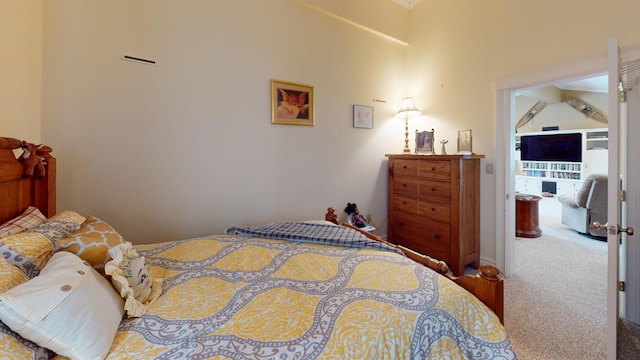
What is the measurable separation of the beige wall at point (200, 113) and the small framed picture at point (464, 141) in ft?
3.52

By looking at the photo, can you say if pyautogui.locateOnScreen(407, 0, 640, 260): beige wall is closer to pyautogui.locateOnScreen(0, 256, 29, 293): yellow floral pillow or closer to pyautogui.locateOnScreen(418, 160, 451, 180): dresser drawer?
pyautogui.locateOnScreen(418, 160, 451, 180): dresser drawer

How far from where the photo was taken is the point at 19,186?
147 cm

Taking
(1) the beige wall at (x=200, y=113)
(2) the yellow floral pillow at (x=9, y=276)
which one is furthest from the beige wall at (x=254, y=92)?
(2) the yellow floral pillow at (x=9, y=276)

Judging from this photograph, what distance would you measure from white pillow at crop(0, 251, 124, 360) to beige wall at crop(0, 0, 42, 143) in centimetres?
136

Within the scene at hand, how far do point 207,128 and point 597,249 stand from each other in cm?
494

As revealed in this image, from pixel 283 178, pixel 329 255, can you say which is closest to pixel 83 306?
pixel 329 255

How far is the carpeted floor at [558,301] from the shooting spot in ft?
5.78

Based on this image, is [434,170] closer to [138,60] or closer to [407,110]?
[407,110]

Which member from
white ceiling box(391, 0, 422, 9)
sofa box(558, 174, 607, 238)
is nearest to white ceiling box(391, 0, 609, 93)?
white ceiling box(391, 0, 422, 9)

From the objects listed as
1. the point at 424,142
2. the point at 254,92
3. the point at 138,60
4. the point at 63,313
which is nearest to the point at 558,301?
the point at 424,142

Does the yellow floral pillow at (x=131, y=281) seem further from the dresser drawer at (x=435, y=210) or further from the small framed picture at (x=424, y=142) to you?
the small framed picture at (x=424, y=142)

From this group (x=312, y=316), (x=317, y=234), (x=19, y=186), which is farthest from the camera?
(x=317, y=234)

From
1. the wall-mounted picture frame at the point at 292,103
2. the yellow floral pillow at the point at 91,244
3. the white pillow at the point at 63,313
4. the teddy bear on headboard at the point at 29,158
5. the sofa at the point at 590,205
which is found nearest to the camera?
the white pillow at the point at 63,313

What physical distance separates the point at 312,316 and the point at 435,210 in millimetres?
2354
